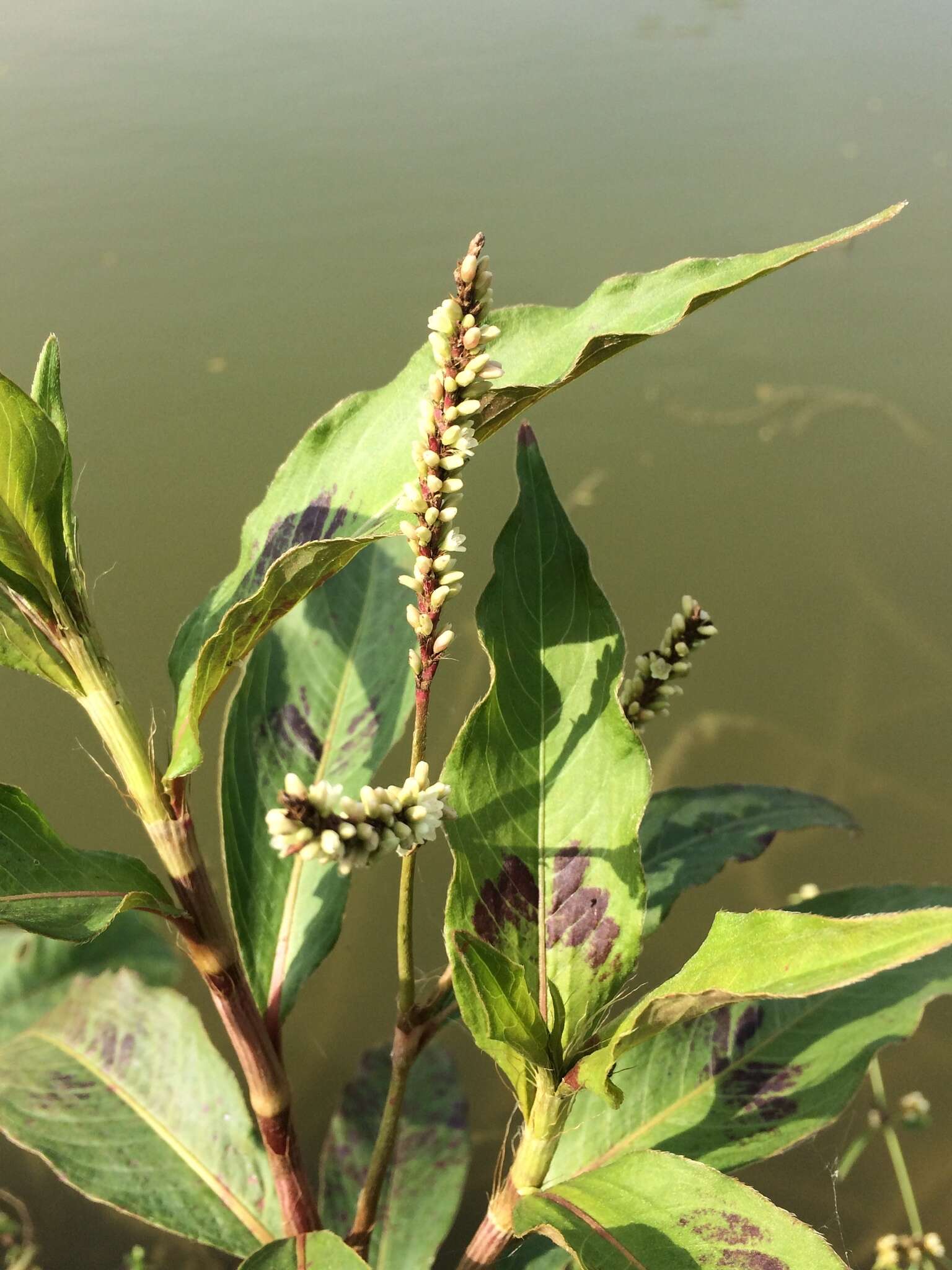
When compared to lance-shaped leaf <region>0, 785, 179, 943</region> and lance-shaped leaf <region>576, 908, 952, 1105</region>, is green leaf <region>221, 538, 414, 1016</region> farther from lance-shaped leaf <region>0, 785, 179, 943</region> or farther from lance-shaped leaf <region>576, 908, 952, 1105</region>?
lance-shaped leaf <region>576, 908, 952, 1105</region>

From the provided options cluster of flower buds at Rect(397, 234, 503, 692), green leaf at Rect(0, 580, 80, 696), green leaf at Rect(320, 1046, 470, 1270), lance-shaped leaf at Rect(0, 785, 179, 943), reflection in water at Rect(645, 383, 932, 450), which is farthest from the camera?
reflection in water at Rect(645, 383, 932, 450)

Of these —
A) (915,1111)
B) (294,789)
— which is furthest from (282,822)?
(915,1111)

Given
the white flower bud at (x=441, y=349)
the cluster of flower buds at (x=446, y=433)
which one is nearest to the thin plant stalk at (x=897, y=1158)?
the cluster of flower buds at (x=446, y=433)

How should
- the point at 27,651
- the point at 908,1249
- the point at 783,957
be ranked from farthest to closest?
1. the point at 908,1249
2. the point at 27,651
3. the point at 783,957

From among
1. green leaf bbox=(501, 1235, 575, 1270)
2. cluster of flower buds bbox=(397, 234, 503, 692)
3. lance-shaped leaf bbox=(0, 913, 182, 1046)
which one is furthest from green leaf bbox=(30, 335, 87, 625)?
green leaf bbox=(501, 1235, 575, 1270)

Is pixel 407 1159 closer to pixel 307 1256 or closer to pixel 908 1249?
pixel 307 1256

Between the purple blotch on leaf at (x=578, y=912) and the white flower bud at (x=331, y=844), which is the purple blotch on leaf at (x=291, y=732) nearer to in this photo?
the purple blotch on leaf at (x=578, y=912)

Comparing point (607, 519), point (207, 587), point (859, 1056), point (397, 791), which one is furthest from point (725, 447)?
point (397, 791)
